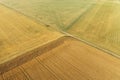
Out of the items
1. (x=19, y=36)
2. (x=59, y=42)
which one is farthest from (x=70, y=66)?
(x=19, y=36)

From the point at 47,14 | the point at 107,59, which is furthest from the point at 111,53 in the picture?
the point at 47,14

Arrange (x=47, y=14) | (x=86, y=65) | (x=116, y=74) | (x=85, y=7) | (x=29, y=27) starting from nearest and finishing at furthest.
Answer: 1. (x=116, y=74)
2. (x=86, y=65)
3. (x=29, y=27)
4. (x=47, y=14)
5. (x=85, y=7)

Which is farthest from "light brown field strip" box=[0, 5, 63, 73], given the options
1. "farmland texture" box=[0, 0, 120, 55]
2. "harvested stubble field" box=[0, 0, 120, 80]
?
"farmland texture" box=[0, 0, 120, 55]

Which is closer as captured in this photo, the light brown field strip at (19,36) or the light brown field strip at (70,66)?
the light brown field strip at (70,66)

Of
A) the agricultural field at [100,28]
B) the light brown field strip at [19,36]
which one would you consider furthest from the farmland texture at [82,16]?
the light brown field strip at [19,36]

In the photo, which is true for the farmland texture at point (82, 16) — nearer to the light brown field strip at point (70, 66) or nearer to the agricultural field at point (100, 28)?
the agricultural field at point (100, 28)

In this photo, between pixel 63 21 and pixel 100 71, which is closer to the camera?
pixel 100 71

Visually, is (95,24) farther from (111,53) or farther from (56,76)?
(56,76)

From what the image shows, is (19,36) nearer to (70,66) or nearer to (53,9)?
(70,66)
